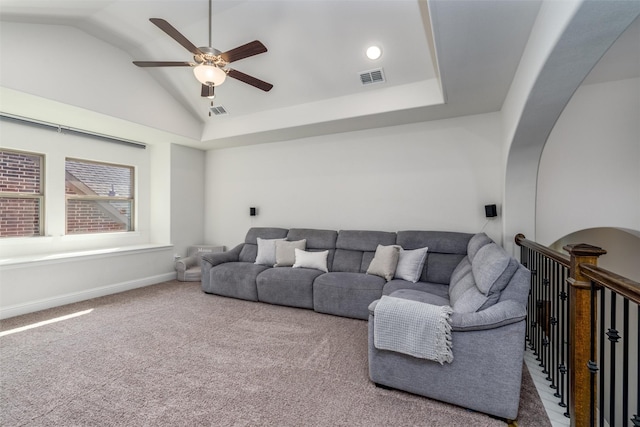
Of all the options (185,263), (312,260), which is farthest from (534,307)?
(185,263)

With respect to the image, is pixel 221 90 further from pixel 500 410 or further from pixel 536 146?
pixel 500 410

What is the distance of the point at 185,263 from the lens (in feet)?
17.0

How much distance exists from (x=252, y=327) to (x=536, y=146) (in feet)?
11.4

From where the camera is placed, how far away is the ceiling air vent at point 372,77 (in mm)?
3539

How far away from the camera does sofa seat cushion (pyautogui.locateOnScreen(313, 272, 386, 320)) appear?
11.2 feet

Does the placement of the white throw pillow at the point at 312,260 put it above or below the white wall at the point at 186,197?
below

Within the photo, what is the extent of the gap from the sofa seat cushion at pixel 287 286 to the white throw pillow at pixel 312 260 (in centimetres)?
10

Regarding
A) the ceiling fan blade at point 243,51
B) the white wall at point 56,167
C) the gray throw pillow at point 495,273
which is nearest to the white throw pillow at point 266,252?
the white wall at point 56,167

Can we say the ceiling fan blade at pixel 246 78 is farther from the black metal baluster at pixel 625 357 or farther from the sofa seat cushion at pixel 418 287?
the black metal baluster at pixel 625 357

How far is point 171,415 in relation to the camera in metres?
1.87

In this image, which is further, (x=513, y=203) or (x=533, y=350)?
(x=513, y=203)

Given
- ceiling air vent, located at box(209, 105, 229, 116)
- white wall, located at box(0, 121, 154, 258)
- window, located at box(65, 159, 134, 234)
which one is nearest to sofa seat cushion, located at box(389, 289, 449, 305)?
ceiling air vent, located at box(209, 105, 229, 116)

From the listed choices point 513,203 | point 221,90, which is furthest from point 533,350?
point 221,90

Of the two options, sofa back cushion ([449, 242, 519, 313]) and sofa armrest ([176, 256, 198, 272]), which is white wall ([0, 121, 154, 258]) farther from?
sofa back cushion ([449, 242, 519, 313])
